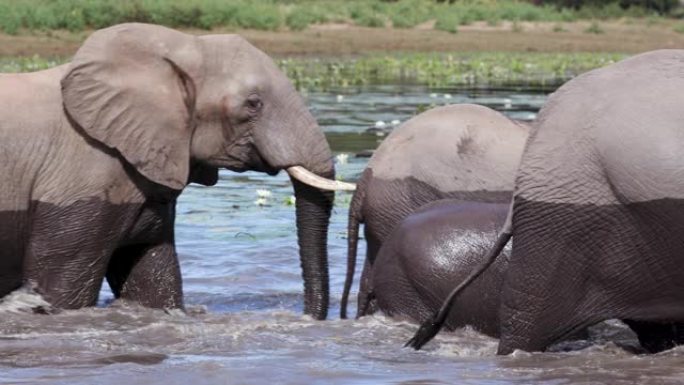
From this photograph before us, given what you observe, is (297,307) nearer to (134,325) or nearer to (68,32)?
(134,325)

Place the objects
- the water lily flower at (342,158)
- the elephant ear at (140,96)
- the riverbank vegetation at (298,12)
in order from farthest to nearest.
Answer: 1. the riverbank vegetation at (298,12)
2. the water lily flower at (342,158)
3. the elephant ear at (140,96)

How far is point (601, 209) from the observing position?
6.66 meters

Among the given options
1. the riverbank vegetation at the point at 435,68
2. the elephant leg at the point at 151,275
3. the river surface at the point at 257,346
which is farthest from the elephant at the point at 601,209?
the riverbank vegetation at the point at 435,68

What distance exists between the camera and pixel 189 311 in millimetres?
8977

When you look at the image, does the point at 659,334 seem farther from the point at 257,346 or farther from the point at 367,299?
the point at 257,346

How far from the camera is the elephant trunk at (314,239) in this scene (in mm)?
8562

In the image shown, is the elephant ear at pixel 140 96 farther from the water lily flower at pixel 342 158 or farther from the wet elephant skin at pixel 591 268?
the water lily flower at pixel 342 158

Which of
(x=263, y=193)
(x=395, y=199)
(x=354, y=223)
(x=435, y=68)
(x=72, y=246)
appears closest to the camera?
(x=72, y=246)

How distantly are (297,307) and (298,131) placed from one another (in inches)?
53.2

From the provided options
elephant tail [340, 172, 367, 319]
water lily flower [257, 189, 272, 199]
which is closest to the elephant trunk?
elephant tail [340, 172, 367, 319]

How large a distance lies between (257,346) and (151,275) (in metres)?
1.27

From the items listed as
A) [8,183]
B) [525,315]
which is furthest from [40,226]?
[525,315]

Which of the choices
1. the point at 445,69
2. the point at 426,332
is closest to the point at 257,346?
the point at 426,332

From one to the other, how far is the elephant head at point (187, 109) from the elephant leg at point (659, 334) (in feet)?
6.03
